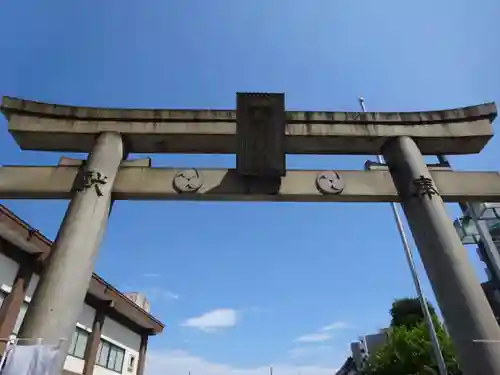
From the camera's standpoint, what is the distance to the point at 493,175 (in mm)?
6246

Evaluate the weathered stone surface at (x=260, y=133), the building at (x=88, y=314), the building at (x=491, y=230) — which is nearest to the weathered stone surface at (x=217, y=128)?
the weathered stone surface at (x=260, y=133)

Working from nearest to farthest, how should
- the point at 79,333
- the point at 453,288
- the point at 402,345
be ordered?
the point at 453,288 → the point at 79,333 → the point at 402,345

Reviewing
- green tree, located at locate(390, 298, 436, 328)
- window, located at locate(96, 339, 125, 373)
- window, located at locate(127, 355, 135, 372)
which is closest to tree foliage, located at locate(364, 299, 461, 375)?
green tree, located at locate(390, 298, 436, 328)

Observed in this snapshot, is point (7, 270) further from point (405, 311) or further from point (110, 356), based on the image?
point (405, 311)

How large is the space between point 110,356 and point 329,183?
49.8 feet

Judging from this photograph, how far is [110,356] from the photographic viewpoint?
651 inches

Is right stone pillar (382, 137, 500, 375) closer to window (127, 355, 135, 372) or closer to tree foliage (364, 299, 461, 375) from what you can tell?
tree foliage (364, 299, 461, 375)

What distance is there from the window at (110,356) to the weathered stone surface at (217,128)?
12385mm

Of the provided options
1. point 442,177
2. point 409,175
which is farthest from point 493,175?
point 409,175

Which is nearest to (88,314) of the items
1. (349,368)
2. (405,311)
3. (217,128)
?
(217,128)

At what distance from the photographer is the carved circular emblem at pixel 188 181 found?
5980 millimetres

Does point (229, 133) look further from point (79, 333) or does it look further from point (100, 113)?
point (79, 333)

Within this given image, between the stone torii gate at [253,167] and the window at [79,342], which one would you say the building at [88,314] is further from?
the stone torii gate at [253,167]

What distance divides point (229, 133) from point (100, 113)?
2.38 metres
